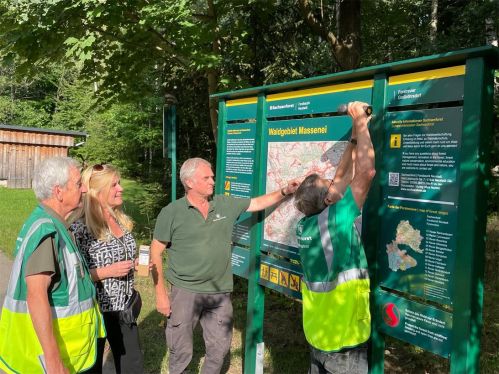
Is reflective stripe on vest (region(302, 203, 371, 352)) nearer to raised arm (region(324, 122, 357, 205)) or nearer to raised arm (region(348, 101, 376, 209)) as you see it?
raised arm (region(348, 101, 376, 209))

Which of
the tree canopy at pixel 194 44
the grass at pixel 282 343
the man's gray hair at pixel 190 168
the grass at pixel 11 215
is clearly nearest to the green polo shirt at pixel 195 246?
the man's gray hair at pixel 190 168

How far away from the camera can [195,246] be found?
4074 millimetres

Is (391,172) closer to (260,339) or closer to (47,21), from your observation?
(260,339)

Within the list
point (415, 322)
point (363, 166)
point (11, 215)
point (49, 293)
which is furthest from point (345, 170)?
point (11, 215)

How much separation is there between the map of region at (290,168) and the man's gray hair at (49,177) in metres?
1.83

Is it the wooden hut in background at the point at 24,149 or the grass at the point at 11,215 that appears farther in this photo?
the wooden hut in background at the point at 24,149

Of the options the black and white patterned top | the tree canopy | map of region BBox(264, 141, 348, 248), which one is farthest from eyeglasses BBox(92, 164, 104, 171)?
the tree canopy

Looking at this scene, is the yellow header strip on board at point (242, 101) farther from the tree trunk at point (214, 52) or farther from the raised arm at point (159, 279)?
the tree trunk at point (214, 52)

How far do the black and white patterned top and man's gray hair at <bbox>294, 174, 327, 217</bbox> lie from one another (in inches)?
57.9

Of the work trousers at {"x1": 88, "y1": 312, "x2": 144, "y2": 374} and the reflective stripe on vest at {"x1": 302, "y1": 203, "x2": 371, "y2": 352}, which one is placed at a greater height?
the reflective stripe on vest at {"x1": 302, "y1": 203, "x2": 371, "y2": 352}

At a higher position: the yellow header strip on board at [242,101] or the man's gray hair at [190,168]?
the yellow header strip on board at [242,101]

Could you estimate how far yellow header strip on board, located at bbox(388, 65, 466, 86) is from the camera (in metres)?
2.77

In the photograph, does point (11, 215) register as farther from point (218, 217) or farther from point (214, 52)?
point (218, 217)

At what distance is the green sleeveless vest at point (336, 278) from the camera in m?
2.93
